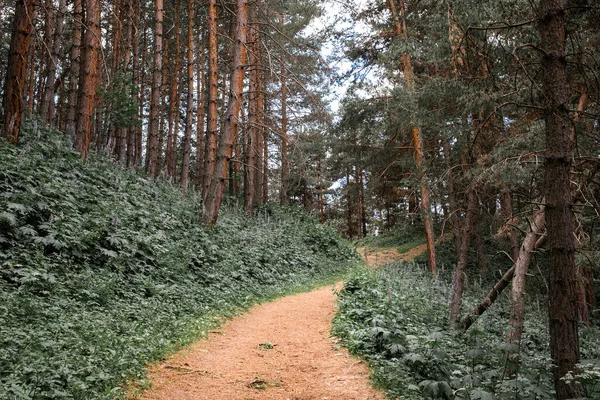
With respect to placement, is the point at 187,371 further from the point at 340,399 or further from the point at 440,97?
the point at 440,97

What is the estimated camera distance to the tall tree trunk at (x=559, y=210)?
358 centimetres

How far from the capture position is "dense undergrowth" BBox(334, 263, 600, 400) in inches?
158

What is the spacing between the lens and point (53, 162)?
900 centimetres

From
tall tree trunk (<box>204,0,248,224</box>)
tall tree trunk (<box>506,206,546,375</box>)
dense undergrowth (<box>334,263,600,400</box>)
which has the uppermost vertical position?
tall tree trunk (<box>204,0,248,224</box>)

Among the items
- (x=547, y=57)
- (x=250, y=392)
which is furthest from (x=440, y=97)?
(x=250, y=392)

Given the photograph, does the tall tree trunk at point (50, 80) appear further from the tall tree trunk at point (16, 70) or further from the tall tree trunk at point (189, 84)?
the tall tree trunk at point (16, 70)

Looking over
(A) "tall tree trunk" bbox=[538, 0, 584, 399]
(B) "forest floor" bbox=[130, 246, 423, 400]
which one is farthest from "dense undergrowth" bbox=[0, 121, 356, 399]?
(A) "tall tree trunk" bbox=[538, 0, 584, 399]

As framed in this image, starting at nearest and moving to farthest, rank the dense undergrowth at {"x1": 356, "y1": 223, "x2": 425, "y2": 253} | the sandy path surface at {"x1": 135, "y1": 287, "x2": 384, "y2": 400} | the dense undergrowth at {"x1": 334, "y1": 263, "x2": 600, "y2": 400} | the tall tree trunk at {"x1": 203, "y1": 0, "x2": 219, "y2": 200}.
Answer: the dense undergrowth at {"x1": 334, "y1": 263, "x2": 600, "y2": 400}, the sandy path surface at {"x1": 135, "y1": 287, "x2": 384, "y2": 400}, the tall tree trunk at {"x1": 203, "y1": 0, "x2": 219, "y2": 200}, the dense undergrowth at {"x1": 356, "y1": 223, "x2": 425, "y2": 253}

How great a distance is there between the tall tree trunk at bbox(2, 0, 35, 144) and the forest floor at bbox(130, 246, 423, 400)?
250 inches

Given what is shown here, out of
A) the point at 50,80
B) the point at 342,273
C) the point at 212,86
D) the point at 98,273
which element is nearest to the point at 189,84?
the point at 212,86

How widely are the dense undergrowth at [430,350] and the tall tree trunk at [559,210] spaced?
188mm

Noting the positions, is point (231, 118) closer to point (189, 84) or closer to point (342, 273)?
point (189, 84)

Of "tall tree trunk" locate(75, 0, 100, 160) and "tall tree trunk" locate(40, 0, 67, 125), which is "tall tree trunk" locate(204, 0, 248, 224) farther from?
"tall tree trunk" locate(40, 0, 67, 125)

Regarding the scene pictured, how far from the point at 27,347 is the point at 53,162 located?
20.2 feet
